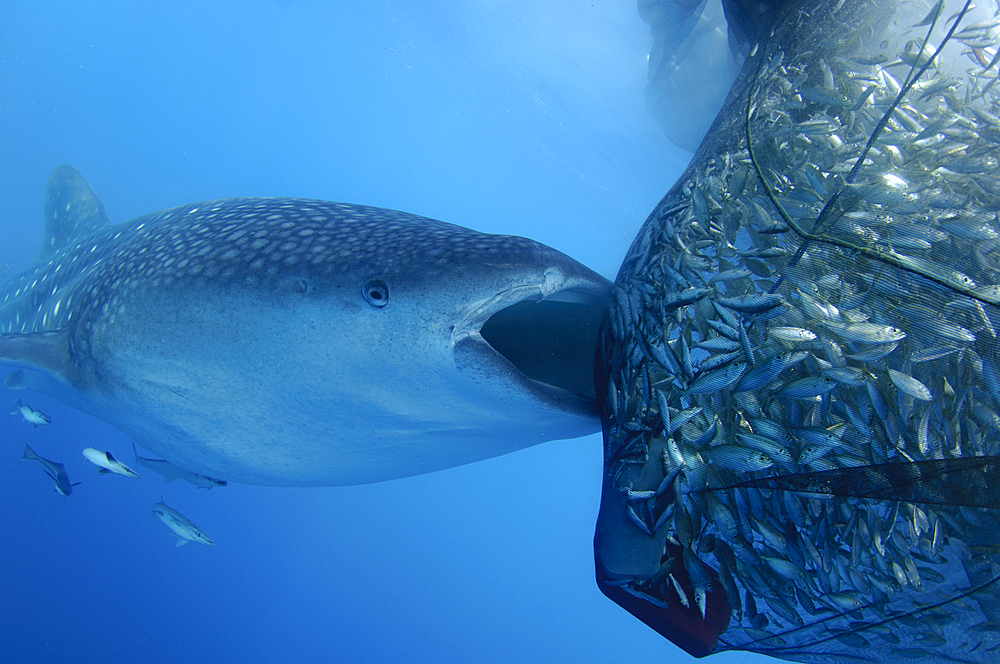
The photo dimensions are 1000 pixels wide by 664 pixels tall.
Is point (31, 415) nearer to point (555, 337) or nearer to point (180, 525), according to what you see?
point (180, 525)

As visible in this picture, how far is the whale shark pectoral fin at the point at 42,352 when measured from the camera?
2.61 m

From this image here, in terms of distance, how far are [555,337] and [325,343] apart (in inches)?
43.9

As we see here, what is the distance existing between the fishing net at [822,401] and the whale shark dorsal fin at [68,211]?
7741mm

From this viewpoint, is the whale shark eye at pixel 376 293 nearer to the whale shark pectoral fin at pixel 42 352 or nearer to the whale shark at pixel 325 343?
the whale shark at pixel 325 343

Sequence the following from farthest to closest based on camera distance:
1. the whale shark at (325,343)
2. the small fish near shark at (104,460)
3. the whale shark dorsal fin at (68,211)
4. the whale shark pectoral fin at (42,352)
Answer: the whale shark dorsal fin at (68,211)
the small fish near shark at (104,460)
the whale shark pectoral fin at (42,352)
the whale shark at (325,343)

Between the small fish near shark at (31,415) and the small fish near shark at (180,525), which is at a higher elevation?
the small fish near shark at (31,415)

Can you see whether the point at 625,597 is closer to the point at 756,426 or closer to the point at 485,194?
the point at 756,426

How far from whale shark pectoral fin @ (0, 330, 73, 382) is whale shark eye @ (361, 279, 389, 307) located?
215 centimetres

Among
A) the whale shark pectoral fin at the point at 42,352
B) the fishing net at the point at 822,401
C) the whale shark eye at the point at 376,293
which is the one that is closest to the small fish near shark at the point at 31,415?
the whale shark pectoral fin at the point at 42,352

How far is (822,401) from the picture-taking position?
50.2 inches

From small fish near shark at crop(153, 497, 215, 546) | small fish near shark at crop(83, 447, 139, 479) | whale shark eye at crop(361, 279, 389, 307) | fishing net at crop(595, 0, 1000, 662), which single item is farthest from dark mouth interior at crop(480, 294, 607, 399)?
small fish near shark at crop(153, 497, 215, 546)

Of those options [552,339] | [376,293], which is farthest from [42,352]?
[552,339]

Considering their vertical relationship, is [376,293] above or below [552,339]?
above

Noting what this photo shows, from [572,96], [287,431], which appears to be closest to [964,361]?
[287,431]
